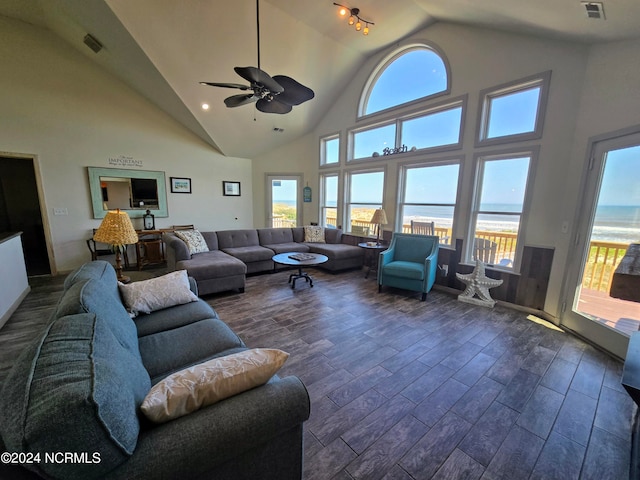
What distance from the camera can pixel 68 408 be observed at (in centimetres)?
64

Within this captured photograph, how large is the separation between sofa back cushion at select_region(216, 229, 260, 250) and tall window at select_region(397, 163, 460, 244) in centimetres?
298

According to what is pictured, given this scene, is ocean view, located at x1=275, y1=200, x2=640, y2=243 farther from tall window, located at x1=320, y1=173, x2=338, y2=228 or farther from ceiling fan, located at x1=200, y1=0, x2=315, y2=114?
tall window, located at x1=320, y1=173, x2=338, y2=228

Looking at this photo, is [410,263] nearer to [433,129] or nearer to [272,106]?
[433,129]

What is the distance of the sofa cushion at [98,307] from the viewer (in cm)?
121

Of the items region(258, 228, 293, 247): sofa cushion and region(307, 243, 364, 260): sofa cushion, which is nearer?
region(307, 243, 364, 260): sofa cushion

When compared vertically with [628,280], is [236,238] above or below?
below

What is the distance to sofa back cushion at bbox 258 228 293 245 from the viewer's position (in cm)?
545

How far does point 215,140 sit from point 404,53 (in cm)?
416

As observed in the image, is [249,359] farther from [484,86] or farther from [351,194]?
[351,194]

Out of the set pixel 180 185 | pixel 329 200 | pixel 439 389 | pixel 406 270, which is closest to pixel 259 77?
pixel 406 270

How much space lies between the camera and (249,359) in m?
1.09

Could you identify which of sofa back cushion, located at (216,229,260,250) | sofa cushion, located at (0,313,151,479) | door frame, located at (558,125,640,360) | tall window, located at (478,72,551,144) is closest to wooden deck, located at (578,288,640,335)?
door frame, located at (558,125,640,360)

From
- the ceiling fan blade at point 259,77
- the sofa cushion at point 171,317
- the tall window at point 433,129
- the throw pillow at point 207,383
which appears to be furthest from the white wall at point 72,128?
the throw pillow at point 207,383

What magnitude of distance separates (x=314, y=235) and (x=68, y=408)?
5.25 meters
